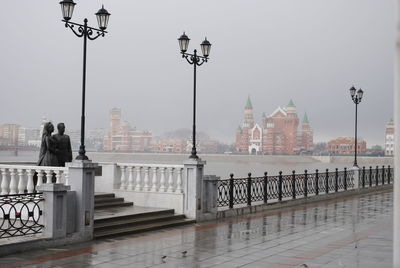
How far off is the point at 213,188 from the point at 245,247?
4.79 metres

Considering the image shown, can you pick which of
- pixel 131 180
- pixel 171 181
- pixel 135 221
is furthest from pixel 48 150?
pixel 171 181

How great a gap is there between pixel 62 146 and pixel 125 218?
2944 mm

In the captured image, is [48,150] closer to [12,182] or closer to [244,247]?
[12,182]

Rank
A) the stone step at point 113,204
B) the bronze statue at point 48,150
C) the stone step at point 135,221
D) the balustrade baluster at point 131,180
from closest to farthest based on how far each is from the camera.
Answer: the stone step at point 135,221
the bronze statue at point 48,150
the stone step at point 113,204
the balustrade baluster at point 131,180

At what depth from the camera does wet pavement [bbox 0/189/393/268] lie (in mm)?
9172

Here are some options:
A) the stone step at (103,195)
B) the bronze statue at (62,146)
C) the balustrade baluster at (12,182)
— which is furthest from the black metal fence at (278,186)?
the balustrade baluster at (12,182)

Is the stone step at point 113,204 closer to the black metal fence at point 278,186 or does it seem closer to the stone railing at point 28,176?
the stone railing at point 28,176

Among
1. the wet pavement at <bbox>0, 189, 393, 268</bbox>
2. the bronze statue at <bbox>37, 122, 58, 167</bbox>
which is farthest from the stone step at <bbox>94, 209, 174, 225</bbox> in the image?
the bronze statue at <bbox>37, 122, 58, 167</bbox>

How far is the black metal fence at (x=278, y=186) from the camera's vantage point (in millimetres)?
17062

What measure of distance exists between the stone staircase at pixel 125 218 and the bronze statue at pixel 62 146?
1.54 meters

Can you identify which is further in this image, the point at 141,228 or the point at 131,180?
the point at 131,180

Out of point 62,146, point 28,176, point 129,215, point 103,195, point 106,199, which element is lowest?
point 129,215

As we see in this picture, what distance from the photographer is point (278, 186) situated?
19844 millimetres

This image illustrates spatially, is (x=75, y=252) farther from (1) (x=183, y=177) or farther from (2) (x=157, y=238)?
(1) (x=183, y=177)
